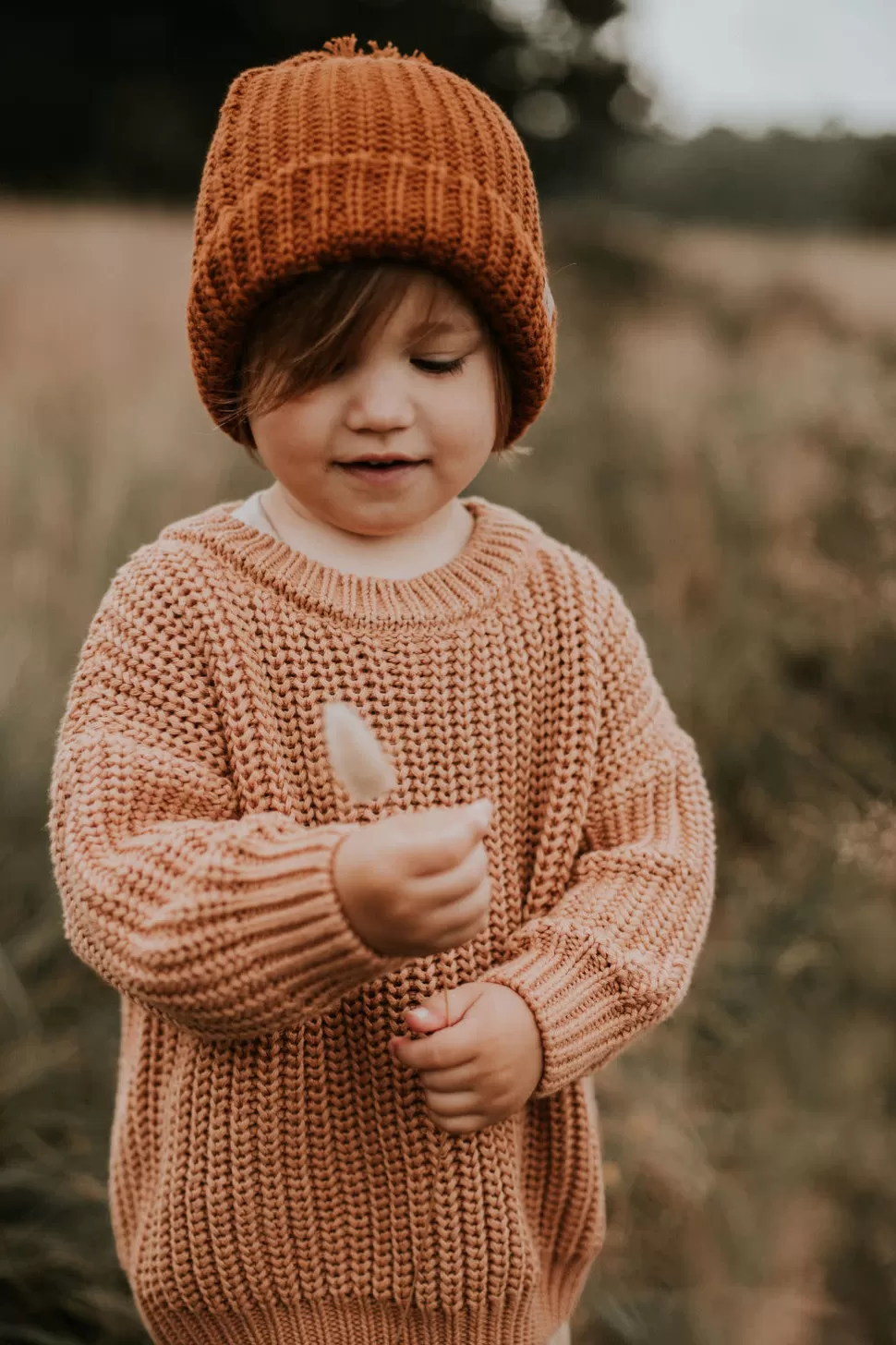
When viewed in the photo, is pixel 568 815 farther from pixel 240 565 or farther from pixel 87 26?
pixel 87 26

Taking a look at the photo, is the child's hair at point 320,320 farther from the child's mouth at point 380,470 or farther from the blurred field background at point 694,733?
the blurred field background at point 694,733

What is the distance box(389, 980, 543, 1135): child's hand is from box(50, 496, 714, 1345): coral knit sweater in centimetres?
2

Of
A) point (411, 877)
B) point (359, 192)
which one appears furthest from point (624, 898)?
point (359, 192)

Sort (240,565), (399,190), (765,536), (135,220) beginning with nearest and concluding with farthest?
(399,190), (240,565), (765,536), (135,220)

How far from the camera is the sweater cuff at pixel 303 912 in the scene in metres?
0.99

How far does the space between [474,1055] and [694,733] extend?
255cm

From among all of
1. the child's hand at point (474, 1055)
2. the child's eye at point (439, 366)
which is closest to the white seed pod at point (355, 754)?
the child's hand at point (474, 1055)

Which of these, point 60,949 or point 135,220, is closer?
point 60,949

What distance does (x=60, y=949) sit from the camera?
8.51 ft

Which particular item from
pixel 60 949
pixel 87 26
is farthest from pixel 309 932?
pixel 87 26

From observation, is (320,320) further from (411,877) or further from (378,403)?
(411,877)

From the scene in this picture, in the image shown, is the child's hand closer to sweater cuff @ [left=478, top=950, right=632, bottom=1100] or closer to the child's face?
sweater cuff @ [left=478, top=950, right=632, bottom=1100]

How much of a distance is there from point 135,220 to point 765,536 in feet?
18.1

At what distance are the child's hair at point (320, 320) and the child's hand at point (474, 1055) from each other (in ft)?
Answer: 2.10
